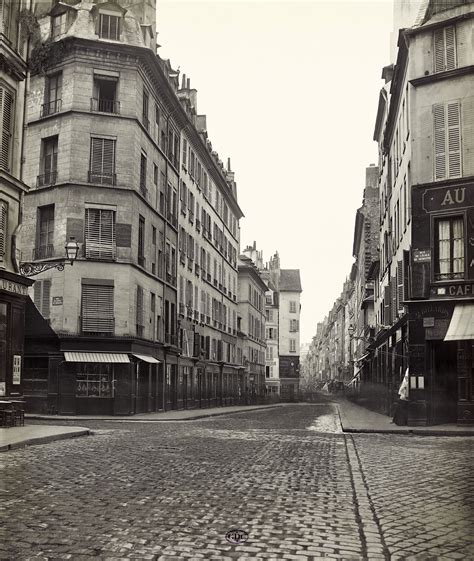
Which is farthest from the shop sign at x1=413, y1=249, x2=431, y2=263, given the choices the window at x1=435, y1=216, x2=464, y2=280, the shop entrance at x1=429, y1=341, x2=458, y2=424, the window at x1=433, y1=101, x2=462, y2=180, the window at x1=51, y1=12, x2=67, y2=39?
the window at x1=51, y1=12, x2=67, y2=39

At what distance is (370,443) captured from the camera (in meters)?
16.5

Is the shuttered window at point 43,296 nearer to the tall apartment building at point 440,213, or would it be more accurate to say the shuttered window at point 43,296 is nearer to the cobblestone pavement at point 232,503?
the tall apartment building at point 440,213

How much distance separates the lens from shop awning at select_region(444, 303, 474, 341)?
65.1 ft

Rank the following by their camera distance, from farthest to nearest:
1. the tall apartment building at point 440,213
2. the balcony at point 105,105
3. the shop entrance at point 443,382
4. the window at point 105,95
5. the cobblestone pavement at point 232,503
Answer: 1. the window at point 105,95
2. the balcony at point 105,105
3. the shop entrance at point 443,382
4. the tall apartment building at point 440,213
5. the cobblestone pavement at point 232,503

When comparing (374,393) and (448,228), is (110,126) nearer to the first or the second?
(448,228)

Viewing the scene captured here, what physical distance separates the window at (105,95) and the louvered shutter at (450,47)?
1574 centimetres

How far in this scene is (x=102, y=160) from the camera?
1251 inches

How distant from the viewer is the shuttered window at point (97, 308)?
99.5 ft

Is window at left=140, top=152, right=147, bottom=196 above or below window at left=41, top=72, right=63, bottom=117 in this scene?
below

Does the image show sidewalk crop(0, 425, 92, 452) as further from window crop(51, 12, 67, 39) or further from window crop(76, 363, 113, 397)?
window crop(51, 12, 67, 39)

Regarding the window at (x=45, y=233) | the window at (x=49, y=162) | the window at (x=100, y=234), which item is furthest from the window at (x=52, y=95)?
the window at (x=100, y=234)

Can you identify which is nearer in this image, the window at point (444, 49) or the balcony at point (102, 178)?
the window at point (444, 49)

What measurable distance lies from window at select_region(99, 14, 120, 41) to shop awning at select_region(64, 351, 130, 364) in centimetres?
1452

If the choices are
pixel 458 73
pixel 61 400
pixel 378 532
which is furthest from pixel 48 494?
pixel 61 400
